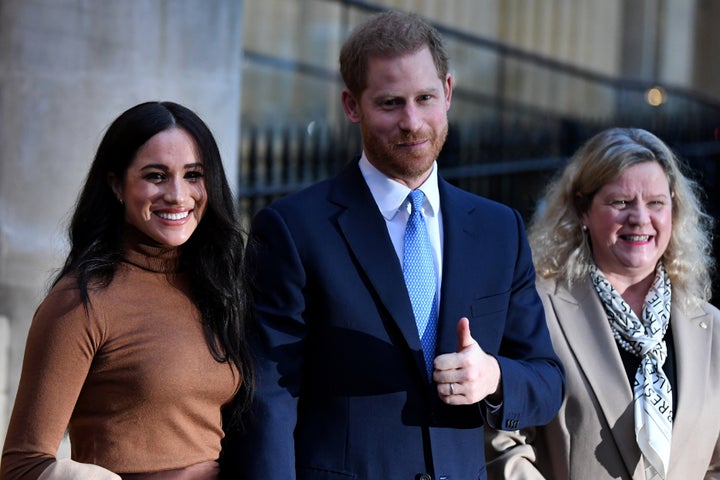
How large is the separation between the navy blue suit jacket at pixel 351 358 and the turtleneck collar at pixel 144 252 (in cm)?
27

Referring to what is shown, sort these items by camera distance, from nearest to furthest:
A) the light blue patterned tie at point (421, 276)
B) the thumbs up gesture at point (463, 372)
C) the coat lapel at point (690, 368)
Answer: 1. the thumbs up gesture at point (463, 372)
2. the light blue patterned tie at point (421, 276)
3. the coat lapel at point (690, 368)

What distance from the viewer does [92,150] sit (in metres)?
5.65

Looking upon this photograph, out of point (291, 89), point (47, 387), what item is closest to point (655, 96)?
point (291, 89)

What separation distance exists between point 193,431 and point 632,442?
61.4 inches

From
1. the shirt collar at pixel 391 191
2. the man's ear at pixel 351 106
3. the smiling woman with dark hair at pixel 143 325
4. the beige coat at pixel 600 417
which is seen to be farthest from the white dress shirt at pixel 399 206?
the beige coat at pixel 600 417

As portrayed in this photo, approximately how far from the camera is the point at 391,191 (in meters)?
3.56

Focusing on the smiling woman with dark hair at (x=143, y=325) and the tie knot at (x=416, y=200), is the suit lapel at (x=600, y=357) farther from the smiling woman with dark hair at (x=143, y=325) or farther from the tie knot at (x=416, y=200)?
the smiling woman with dark hair at (x=143, y=325)

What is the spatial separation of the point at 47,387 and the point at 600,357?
196 centimetres

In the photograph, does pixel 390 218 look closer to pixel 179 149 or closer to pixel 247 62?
pixel 179 149

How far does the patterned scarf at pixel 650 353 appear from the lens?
12.9 ft

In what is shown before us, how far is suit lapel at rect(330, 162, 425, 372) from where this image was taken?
3404 millimetres

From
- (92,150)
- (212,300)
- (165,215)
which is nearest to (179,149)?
(165,215)

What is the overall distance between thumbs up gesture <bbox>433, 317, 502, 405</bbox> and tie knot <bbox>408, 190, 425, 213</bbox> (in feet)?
1.34

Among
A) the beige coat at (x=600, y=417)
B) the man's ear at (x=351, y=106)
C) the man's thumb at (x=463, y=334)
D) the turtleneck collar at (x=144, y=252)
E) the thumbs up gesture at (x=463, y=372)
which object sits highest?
the man's ear at (x=351, y=106)
